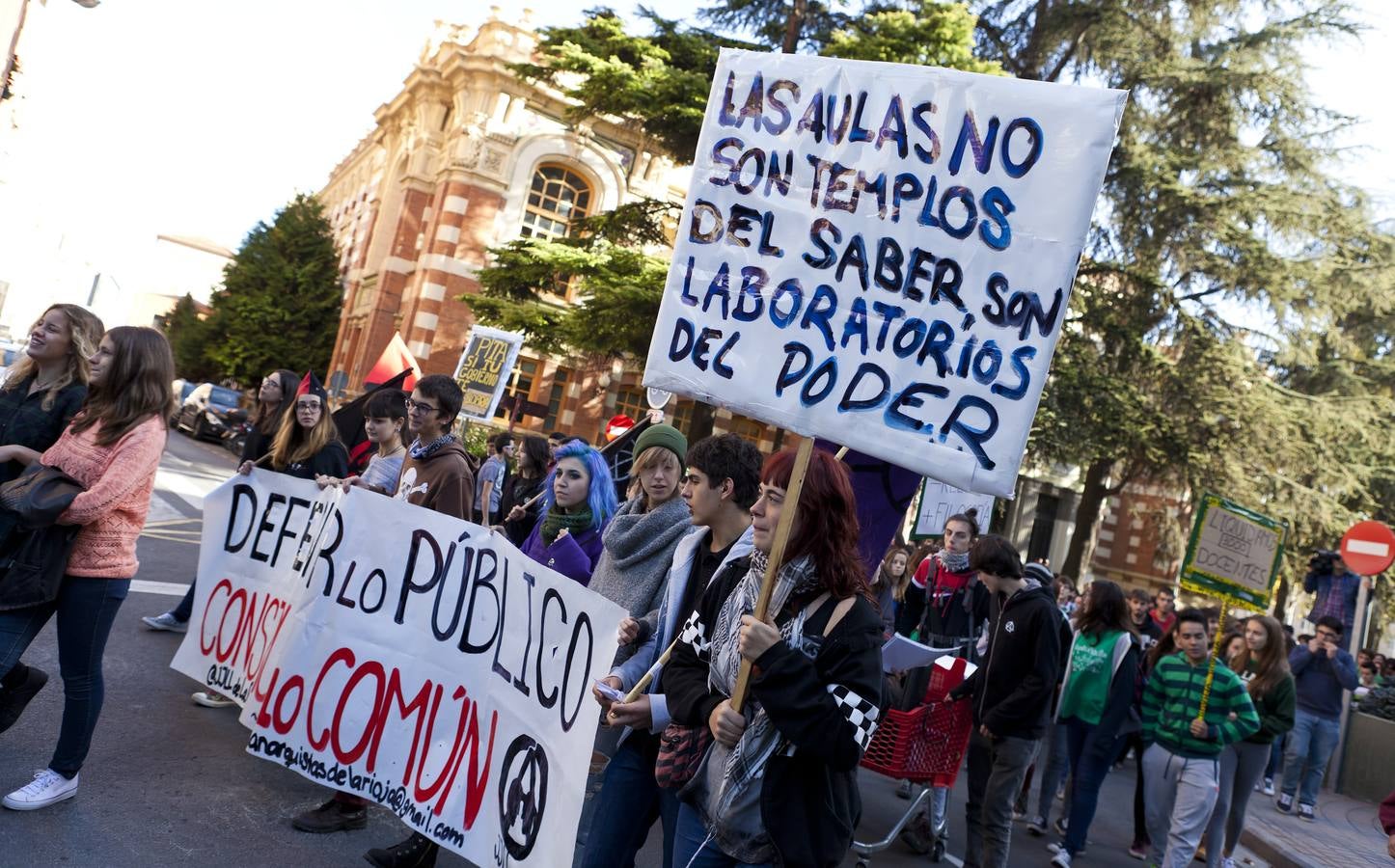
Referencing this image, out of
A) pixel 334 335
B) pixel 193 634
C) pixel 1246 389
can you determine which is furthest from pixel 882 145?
pixel 334 335

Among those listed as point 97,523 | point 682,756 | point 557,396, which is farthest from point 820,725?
point 557,396

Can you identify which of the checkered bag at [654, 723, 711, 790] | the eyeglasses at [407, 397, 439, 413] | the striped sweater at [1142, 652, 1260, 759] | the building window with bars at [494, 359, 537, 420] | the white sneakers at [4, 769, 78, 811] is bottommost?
the white sneakers at [4, 769, 78, 811]

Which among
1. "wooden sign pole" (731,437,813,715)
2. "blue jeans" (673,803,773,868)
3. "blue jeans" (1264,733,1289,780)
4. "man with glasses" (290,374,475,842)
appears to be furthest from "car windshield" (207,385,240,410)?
"wooden sign pole" (731,437,813,715)

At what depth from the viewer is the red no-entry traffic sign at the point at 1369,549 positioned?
1172 cm

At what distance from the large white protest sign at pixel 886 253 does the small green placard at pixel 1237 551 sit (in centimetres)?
580

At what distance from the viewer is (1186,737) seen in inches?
239

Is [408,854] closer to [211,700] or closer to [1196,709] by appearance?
[211,700]

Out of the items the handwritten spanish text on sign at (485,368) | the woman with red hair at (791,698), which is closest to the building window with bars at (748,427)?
the handwritten spanish text on sign at (485,368)

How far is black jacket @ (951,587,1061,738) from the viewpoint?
5434mm

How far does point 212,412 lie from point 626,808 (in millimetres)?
28423

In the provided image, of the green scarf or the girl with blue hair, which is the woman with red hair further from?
the green scarf

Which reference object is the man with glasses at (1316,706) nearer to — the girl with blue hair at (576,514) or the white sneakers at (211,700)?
the girl with blue hair at (576,514)

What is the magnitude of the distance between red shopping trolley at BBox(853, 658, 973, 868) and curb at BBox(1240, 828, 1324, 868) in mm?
4541

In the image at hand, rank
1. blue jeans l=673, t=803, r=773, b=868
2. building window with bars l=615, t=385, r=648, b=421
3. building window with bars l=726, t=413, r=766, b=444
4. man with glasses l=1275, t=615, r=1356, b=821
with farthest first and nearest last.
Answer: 1. building window with bars l=726, t=413, r=766, b=444
2. building window with bars l=615, t=385, r=648, b=421
3. man with glasses l=1275, t=615, r=1356, b=821
4. blue jeans l=673, t=803, r=773, b=868
